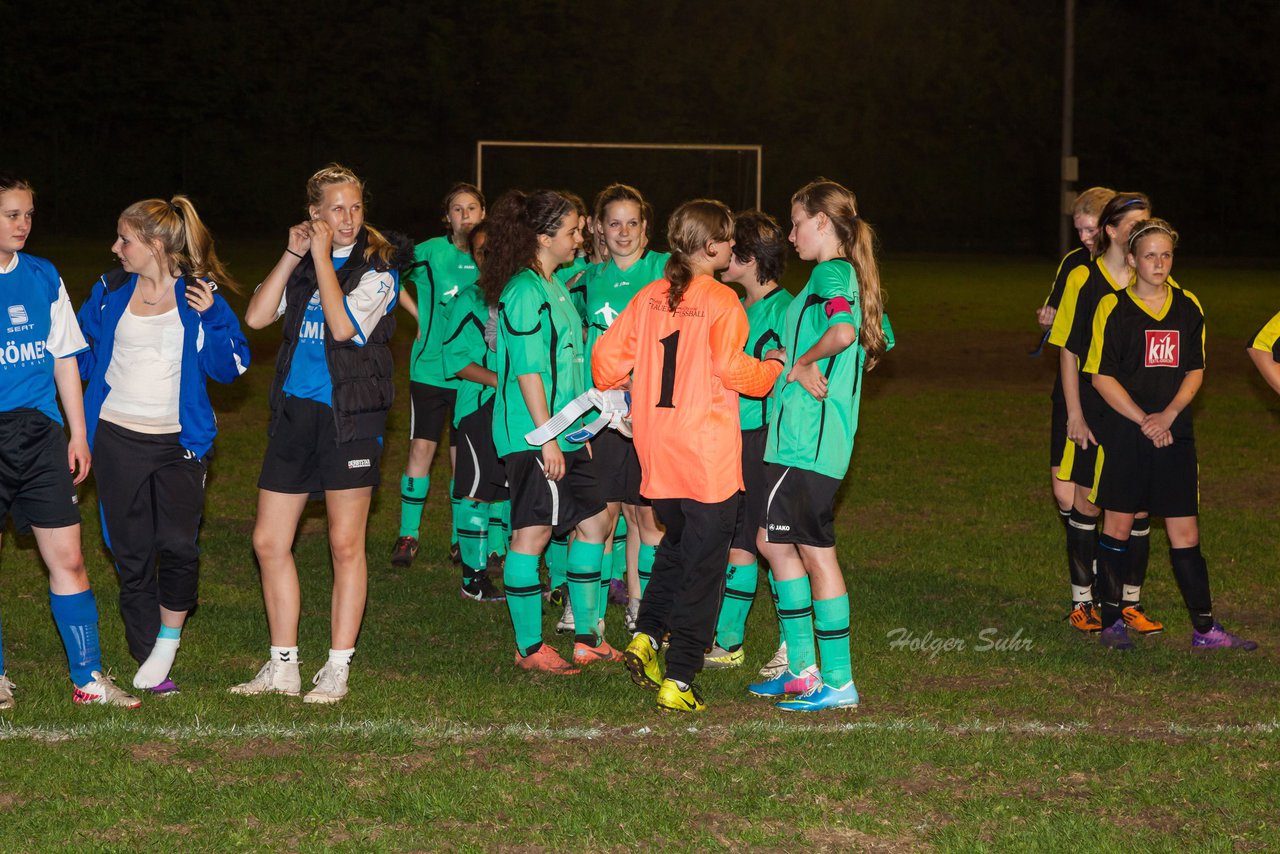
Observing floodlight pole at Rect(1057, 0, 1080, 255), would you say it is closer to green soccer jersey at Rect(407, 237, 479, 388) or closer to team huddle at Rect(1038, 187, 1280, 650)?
green soccer jersey at Rect(407, 237, 479, 388)

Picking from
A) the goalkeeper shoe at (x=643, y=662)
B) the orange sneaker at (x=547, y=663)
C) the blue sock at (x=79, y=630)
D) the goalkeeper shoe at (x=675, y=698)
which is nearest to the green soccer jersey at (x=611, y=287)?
the orange sneaker at (x=547, y=663)

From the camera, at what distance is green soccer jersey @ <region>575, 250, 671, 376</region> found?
19.4 ft

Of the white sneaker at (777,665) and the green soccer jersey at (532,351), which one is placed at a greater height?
the green soccer jersey at (532,351)

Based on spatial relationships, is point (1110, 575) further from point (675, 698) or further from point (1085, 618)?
point (675, 698)

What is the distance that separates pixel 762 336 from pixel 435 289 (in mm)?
2564

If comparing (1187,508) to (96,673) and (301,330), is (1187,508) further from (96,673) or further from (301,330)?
(96,673)

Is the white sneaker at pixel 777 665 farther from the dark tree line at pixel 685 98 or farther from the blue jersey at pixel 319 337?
the dark tree line at pixel 685 98

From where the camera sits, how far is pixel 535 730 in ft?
15.3

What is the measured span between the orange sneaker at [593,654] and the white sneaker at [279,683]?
44.0 inches

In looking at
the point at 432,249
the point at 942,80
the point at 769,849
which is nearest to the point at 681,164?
the point at 942,80

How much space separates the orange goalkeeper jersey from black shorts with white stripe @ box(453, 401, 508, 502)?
1.66 m

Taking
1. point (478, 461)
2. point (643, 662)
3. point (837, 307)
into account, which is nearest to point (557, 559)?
point (478, 461)

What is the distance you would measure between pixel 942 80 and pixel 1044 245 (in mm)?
7376

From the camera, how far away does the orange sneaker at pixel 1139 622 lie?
6.07 metres
